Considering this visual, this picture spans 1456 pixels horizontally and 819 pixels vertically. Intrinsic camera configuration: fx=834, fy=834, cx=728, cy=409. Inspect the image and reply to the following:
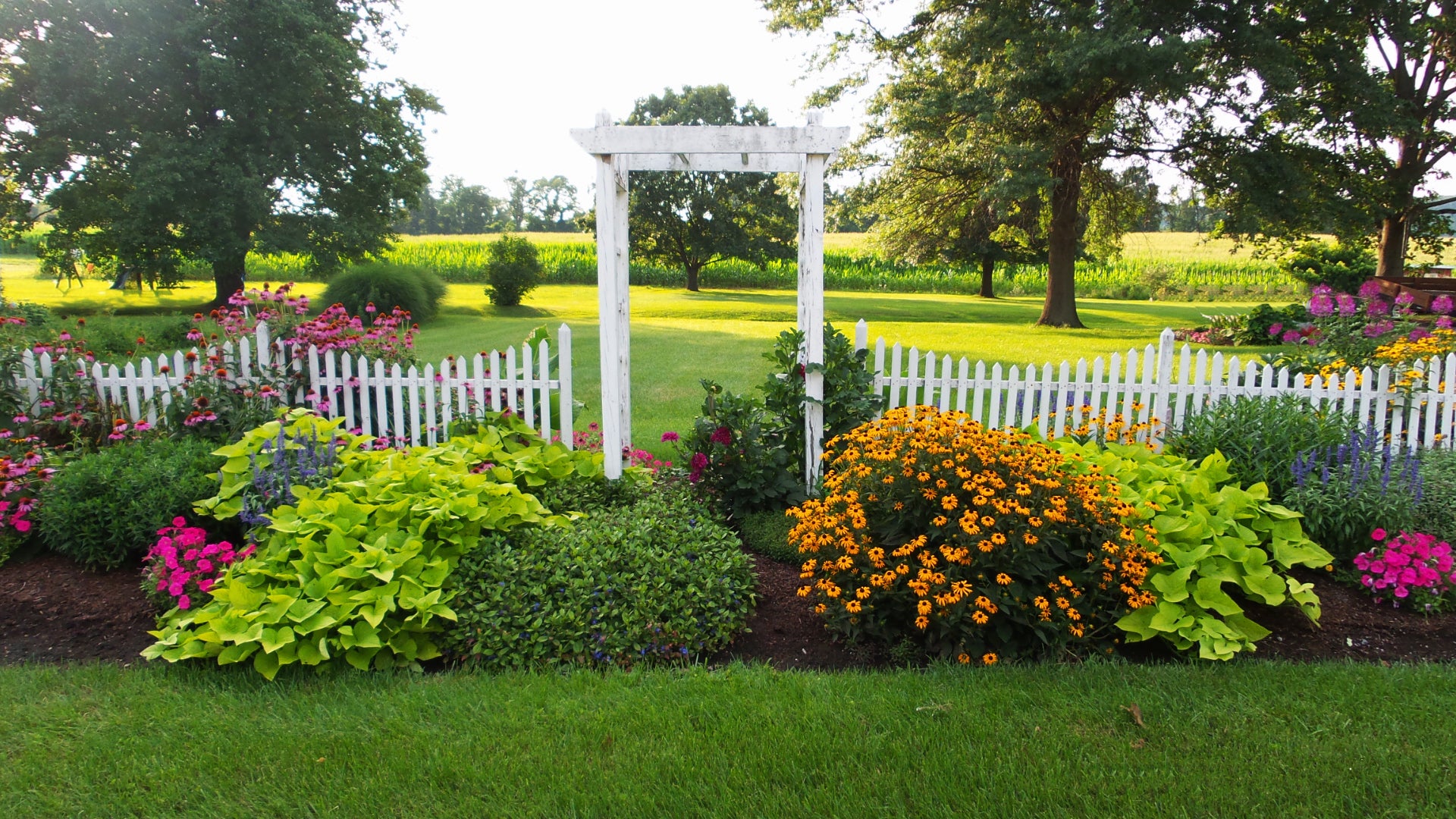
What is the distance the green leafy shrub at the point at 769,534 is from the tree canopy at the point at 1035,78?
13364 mm

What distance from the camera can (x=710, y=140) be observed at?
519cm

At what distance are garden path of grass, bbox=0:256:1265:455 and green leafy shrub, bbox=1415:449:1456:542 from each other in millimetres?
3572

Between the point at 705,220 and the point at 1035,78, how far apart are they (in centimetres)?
2213

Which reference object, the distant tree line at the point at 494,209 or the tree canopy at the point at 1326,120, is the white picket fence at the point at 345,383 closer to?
the tree canopy at the point at 1326,120

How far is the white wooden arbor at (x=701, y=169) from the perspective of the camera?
17.0 feet

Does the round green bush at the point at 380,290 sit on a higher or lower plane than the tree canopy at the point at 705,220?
lower

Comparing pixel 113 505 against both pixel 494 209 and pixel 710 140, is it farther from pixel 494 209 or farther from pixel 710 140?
pixel 494 209

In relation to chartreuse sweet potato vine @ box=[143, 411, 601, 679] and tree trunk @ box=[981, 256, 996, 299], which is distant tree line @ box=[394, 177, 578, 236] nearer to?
tree trunk @ box=[981, 256, 996, 299]

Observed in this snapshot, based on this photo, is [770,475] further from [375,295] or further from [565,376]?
[375,295]

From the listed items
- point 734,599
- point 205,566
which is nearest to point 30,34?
point 205,566

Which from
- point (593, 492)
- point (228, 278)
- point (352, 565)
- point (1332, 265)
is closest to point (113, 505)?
point (352, 565)

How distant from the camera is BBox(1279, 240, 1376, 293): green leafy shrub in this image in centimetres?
2050

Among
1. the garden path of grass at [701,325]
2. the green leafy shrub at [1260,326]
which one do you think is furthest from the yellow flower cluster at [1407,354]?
the green leafy shrub at [1260,326]

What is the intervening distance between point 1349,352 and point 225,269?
24.6 metres
